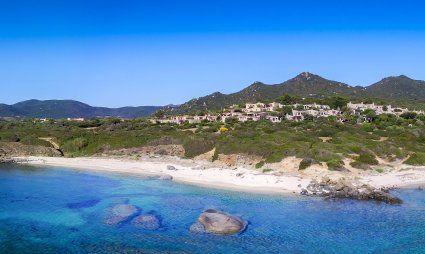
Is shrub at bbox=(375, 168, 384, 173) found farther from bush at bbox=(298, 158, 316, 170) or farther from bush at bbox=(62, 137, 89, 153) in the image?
bush at bbox=(62, 137, 89, 153)

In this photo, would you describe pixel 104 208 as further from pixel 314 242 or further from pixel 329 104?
pixel 329 104

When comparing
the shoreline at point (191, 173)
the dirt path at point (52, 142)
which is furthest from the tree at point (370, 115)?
the dirt path at point (52, 142)

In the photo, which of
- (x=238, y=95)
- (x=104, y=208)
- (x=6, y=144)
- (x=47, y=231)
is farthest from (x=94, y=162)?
(x=238, y=95)

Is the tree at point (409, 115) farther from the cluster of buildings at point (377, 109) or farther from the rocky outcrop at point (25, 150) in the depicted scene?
the rocky outcrop at point (25, 150)

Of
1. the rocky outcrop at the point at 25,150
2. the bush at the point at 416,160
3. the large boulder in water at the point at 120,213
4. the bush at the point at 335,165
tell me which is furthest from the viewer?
the rocky outcrop at the point at 25,150

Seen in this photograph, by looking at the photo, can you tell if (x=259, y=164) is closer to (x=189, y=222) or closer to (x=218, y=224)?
(x=189, y=222)

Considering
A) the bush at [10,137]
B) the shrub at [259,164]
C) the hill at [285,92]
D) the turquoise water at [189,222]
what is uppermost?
the hill at [285,92]

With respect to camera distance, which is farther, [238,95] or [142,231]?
[238,95]
